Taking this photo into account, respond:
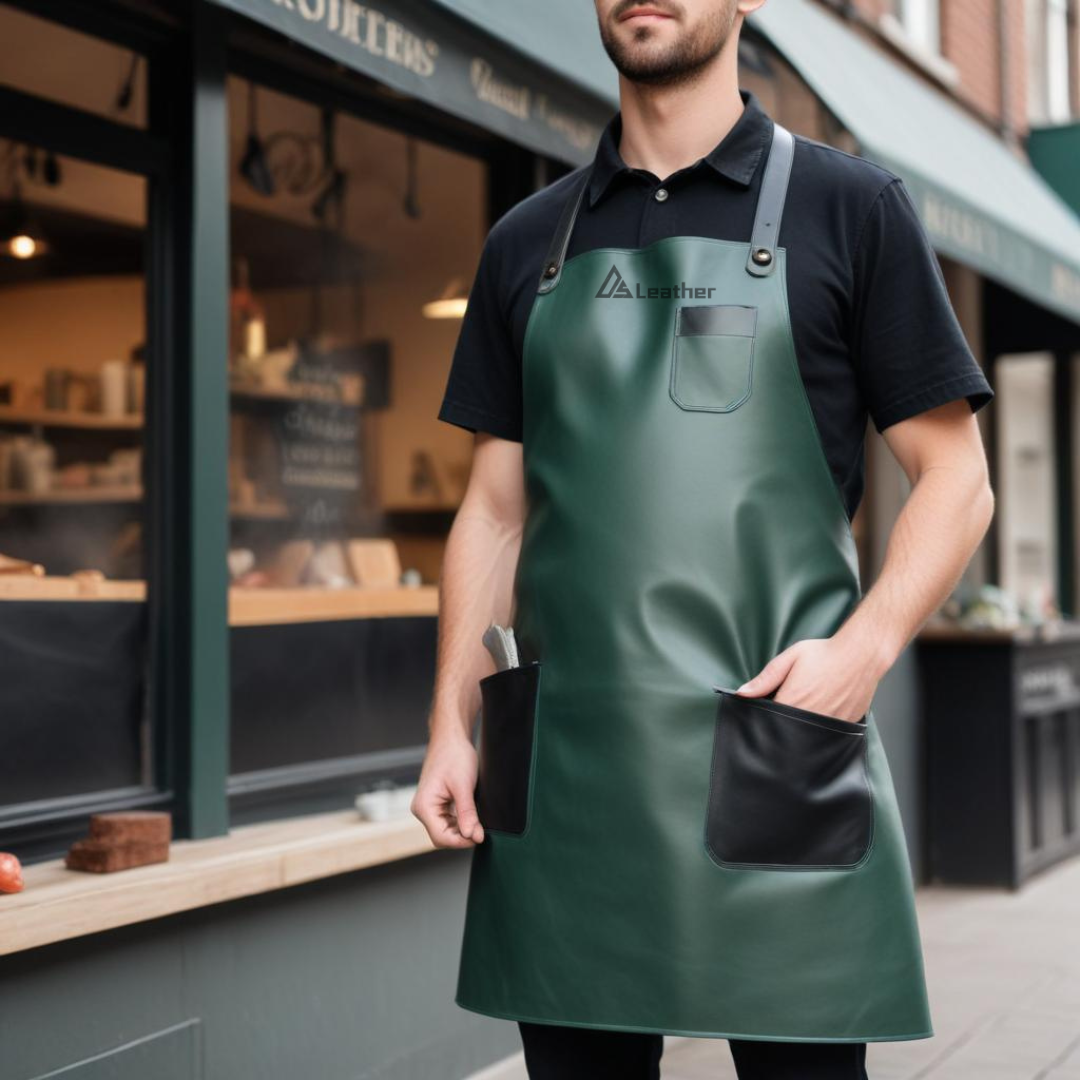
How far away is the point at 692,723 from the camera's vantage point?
1882 mm

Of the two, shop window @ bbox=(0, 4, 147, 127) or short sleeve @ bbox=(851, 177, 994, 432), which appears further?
shop window @ bbox=(0, 4, 147, 127)

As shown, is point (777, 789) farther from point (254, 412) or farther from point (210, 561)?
point (254, 412)

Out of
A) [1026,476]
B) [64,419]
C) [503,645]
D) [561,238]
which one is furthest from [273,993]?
[1026,476]

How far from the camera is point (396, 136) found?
505 centimetres

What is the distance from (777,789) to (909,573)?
11.4 inches

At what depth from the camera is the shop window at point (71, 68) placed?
3674 millimetres

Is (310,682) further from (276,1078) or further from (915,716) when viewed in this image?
(915,716)

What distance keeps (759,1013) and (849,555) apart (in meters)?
0.55

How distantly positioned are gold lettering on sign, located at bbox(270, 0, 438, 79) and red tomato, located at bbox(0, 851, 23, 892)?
1.91 meters

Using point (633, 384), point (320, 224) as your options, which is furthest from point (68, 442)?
point (633, 384)

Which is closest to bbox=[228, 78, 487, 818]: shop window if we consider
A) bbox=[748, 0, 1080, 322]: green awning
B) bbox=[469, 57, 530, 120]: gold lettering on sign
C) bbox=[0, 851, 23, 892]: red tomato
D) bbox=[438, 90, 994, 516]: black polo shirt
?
bbox=[469, 57, 530, 120]: gold lettering on sign

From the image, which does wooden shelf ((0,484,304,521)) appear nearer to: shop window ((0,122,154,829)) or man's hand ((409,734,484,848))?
shop window ((0,122,154,829))

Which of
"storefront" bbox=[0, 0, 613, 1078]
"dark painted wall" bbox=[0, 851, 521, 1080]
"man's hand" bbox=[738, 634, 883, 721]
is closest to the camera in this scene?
"man's hand" bbox=[738, 634, 883, 721]

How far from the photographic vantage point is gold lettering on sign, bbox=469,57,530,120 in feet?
14.4
